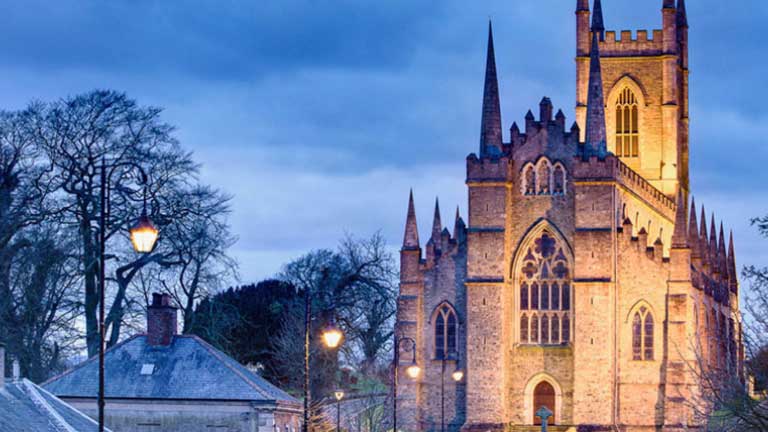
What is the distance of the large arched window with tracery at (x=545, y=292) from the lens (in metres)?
77.8

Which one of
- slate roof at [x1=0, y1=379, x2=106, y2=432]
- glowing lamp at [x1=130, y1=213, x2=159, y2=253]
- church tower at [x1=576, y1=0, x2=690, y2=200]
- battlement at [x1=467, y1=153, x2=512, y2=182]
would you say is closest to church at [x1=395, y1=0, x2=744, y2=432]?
battlement at [x1=467, y1=153, x2=512, y2=182]

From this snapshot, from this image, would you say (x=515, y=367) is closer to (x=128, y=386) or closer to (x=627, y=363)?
(x=627, y=363)

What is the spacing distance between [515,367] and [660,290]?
7527 mm

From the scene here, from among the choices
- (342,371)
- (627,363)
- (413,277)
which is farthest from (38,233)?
(342,371)

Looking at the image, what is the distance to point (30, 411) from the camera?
4181 cm

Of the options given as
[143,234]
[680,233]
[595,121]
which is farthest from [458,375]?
[143,234]

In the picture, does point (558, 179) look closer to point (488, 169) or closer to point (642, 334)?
point (488, 169)

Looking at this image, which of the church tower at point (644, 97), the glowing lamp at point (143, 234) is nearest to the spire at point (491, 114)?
the church tower at point (644, 97)

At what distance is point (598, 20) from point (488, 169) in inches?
967

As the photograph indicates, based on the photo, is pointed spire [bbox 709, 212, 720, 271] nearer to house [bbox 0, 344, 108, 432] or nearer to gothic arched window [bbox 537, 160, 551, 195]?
gothic arched window [bbox 537, 160, 551, 195]

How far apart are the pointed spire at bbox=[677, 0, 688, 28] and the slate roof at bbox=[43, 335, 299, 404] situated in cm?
4949

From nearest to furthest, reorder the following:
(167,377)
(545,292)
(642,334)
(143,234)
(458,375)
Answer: (143,234) < (167,377) < (642,334) < (458,375) < (545,292)

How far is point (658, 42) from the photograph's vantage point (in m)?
98.5

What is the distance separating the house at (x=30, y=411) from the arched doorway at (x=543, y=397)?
35450mm
